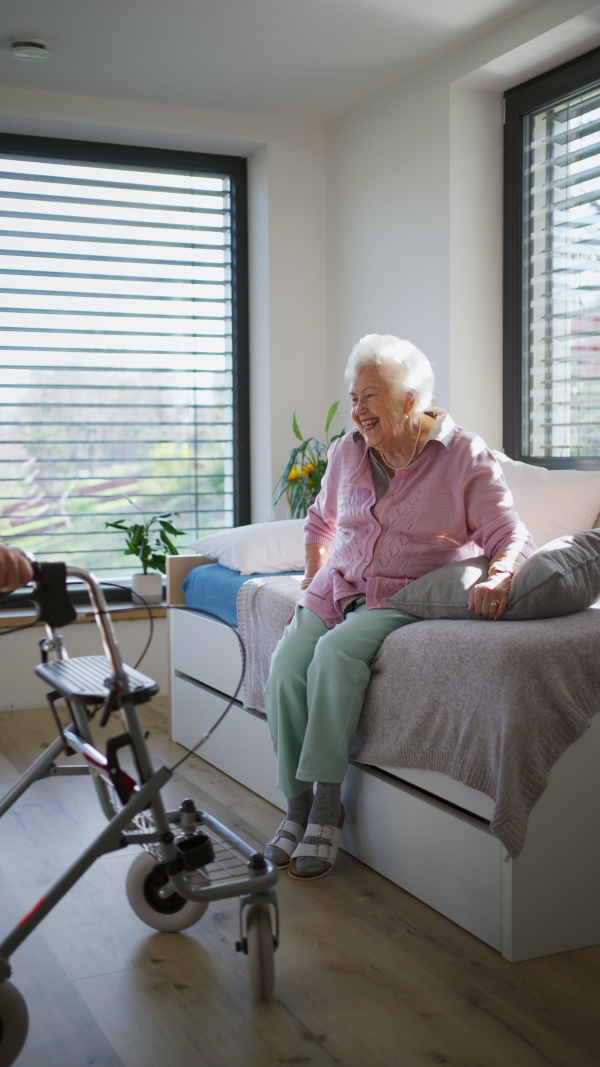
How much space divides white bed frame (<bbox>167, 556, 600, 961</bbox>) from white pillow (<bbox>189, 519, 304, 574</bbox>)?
3.11 ft

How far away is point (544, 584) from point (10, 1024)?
120 centimetres

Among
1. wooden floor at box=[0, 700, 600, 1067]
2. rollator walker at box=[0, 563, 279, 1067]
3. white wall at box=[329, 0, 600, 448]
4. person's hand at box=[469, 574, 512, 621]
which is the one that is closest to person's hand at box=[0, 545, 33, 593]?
rollator walker at box=[0, 563, 279, 1067]

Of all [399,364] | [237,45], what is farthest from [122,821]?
[237,45]

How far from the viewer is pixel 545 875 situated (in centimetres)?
180

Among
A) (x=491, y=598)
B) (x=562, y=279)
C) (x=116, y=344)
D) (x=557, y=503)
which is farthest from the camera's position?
(x=116, y=344)

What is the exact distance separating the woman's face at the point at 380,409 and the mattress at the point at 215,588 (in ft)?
2.44

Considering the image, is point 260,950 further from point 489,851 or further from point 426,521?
point 426,521

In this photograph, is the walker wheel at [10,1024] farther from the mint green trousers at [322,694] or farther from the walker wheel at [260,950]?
the mint green trousers at [322,694]

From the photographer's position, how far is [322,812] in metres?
2.21

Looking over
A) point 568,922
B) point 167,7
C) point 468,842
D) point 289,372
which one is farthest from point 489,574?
point 289,372

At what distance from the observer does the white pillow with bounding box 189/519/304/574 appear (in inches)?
122

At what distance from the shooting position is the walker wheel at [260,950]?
1.68 metres

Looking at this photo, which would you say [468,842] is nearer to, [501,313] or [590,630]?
[590,630]

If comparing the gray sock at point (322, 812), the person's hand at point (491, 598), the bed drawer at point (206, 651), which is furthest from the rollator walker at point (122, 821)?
the bed drawer at point (206, 651)
